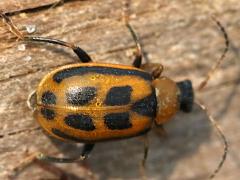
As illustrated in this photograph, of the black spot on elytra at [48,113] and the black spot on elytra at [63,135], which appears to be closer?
the black spot on elytra at [48,113]

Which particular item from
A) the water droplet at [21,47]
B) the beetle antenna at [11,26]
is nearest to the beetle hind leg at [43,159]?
the water droplet at [21,47]

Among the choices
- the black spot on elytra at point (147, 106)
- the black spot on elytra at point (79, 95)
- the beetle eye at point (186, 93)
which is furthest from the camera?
the beetle eye at point (186, 93)

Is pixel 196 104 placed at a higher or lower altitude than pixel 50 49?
lower

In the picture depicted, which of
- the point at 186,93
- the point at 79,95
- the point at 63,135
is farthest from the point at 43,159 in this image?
the point at 186,93

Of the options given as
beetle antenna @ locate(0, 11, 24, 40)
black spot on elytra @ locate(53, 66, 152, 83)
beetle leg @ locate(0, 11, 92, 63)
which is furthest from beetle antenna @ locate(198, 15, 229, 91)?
beetle antenna @ locate(0, 11, 24, 40)

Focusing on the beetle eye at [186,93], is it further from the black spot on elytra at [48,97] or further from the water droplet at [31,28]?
the water droplet at [31,28]

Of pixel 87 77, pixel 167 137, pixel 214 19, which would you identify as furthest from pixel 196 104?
pixel 87 77

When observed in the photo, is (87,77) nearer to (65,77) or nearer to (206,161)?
(65,77)

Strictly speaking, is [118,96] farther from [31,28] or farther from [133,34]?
[31,28]
